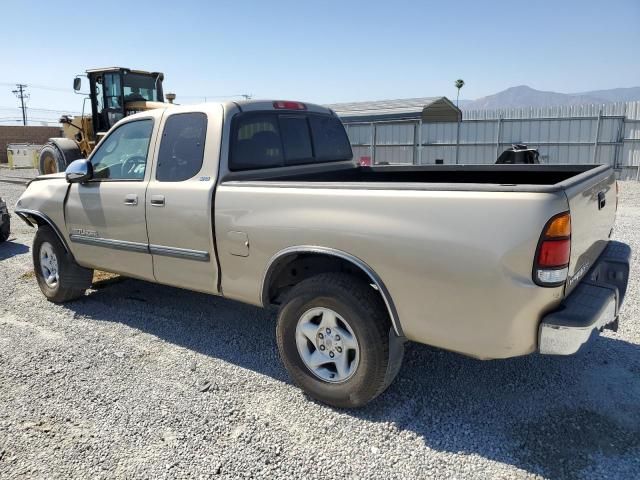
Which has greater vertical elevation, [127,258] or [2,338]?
[127,258]

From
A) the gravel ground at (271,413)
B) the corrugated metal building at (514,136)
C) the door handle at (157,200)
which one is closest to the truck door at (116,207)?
the door handle at (157,200)

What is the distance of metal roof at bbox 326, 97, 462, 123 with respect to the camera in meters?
23.7

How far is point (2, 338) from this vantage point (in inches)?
178

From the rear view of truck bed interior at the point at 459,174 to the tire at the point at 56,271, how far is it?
2.58 m

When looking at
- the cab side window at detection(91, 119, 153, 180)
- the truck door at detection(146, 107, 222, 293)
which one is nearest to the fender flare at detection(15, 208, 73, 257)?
the cab side window at detection(91, 119, 153, 180)

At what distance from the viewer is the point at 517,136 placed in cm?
1958

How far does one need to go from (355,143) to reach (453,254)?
19.6 metres

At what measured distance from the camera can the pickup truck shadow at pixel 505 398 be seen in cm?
280

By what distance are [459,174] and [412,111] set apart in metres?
20.0

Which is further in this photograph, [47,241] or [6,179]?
[6,179]

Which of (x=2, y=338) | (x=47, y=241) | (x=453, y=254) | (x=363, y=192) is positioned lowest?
(x=2, y=338)

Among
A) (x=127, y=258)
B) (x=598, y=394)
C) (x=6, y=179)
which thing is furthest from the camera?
(x=6, y=179)

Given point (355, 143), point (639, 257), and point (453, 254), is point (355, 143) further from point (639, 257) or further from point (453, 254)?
point (453, 254)

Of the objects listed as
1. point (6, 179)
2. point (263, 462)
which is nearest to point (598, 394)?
point (263, 462)
